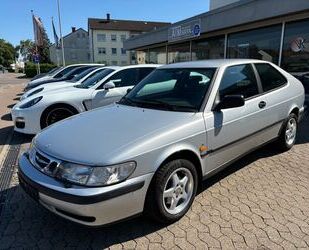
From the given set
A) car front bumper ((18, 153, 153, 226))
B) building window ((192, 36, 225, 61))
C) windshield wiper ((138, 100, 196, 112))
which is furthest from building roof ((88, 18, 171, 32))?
car front bumper ((18, 153, 153, 226))

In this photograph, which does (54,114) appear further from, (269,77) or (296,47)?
(296,47)

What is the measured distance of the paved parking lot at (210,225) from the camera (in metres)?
2.85

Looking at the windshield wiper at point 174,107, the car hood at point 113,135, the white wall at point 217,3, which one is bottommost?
the car hood at point 113,135

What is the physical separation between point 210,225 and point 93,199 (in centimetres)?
131

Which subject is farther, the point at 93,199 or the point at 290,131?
the point at 290,131

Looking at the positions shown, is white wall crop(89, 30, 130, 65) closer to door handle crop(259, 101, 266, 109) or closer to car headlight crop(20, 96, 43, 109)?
car headlight crop(20, 96, 43, 109)

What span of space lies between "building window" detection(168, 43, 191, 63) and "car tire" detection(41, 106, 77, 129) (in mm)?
10106

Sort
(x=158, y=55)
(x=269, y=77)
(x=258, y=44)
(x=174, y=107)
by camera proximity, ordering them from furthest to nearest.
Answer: (x=158, y=55) → (x=258, y=44) → (x=269, y=77) → (x=174, y=107)

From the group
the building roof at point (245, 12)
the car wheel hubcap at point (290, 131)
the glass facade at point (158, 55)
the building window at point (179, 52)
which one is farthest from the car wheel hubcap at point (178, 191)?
the glass facade at point (158, 55)

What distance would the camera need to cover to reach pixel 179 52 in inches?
664

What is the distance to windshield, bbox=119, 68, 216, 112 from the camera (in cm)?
358

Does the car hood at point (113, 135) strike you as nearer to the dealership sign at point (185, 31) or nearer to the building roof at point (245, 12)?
the building roof at point (245, 12)

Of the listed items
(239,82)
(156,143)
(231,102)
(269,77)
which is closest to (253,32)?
(269,77)

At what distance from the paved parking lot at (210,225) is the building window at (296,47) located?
6.05 meters
